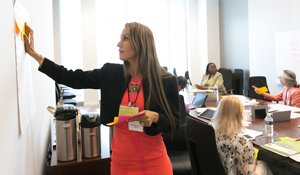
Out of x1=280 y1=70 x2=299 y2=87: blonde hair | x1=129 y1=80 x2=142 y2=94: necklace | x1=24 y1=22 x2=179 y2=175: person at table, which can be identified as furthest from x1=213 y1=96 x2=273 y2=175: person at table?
x1=280 y1=70 x2=299 y2=87: blonde hair

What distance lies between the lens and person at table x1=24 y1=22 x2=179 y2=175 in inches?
51.3

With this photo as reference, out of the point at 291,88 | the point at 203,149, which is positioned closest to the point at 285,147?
the point at 203,149

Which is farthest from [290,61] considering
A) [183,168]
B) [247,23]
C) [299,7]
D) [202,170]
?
[202,170]

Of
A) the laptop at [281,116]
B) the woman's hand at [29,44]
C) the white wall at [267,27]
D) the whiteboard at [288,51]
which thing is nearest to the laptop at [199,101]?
the laptop at [281,116]

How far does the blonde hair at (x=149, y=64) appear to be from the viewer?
4.29 ft

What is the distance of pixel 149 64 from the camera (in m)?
1.34

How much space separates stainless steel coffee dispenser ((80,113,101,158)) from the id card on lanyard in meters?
0.63

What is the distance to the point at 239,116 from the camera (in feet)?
5.96

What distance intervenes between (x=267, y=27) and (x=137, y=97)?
233 inches

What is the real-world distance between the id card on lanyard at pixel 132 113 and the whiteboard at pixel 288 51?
509 cm

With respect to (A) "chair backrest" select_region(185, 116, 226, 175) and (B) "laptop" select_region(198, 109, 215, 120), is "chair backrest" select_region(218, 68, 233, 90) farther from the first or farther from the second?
(A) "chair backrest" select_region(185, 116, 226, 175)

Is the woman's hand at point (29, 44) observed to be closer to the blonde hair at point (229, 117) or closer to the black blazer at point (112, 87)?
the black blazer at point (112, 87)

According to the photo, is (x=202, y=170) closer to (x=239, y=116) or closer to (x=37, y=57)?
(x=239, y=116)

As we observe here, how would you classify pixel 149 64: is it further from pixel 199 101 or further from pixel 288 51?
pixel 288 51
